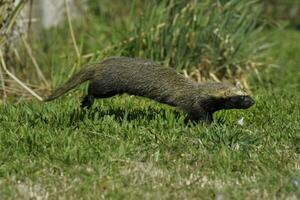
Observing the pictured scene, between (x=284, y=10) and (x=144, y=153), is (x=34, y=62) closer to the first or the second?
(x=144, y=153)

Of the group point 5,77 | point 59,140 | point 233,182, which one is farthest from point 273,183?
point 5,77

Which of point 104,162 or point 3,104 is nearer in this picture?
point 104,162

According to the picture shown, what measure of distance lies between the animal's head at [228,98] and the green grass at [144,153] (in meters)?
0.15

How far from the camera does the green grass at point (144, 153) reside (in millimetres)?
4422

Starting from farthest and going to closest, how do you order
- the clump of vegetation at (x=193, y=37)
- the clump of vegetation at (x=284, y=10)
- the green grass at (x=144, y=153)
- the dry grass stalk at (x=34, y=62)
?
the clump of vegetation at (x=284, y=10) → the clump of vegetation at (x=193, y=37) → the dry grass stalk at (x=34, y=62) → the green grass at (x=144, y=153)

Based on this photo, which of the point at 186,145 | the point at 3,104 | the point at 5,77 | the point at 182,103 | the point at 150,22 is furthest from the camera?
the point at 150,22

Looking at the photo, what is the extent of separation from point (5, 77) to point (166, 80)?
2.09 m

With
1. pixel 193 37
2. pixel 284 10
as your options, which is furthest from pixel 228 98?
pixel 284 10

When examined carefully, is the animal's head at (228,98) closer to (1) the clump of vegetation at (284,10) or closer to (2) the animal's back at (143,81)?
(2) the animal's back at (143,81)

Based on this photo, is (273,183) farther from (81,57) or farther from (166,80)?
(81,57)

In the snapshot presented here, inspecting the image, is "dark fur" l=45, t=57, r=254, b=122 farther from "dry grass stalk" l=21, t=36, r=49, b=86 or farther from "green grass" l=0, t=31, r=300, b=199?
"dry grass stalk" l=21, t=36, r=49, b=86

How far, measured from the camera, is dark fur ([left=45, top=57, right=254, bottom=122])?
5.96m

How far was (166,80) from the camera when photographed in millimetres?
6117

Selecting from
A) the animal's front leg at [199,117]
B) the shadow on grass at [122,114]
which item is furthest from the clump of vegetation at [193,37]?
the animal's front leg at [199,117]
